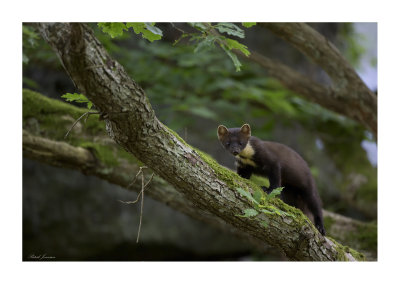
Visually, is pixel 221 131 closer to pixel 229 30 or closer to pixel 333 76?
pixel 229 30

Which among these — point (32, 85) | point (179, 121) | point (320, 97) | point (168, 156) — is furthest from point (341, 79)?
point (32, 85)

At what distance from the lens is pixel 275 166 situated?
3783 millimetres

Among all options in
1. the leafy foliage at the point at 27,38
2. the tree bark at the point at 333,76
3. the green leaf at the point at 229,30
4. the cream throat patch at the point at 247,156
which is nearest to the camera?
the green leaf at the point at 229,30

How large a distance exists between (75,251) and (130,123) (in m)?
5.51

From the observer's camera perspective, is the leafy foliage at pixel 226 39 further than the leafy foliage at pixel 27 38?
No

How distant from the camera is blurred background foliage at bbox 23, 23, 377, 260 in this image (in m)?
5.73

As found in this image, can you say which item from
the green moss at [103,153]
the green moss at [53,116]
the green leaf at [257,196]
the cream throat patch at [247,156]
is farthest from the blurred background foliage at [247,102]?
the green leaf at [257,196]

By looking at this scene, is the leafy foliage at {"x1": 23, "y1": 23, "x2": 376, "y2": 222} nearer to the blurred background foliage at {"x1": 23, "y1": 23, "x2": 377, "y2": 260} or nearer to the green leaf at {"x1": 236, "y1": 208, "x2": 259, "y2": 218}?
the blurred background foliage at {"x1": 23, "y1": 23, "x2": 377, "y2": 260}

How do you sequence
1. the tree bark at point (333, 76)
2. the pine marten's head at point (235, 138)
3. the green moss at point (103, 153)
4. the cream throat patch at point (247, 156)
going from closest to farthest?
the pine marten's head at point (235, 138) → the cream throat patch at point (247, 156) → the green moss at point (103, 153) → the tree bark at point (333, 76)

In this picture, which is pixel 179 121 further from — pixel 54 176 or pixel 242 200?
pixel 54 176

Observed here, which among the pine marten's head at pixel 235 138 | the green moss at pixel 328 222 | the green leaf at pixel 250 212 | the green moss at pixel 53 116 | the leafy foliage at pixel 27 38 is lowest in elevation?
the green moss at pixel 328 222

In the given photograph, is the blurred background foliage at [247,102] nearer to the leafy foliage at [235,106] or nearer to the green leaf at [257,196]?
the leafy foliage at [235,106]

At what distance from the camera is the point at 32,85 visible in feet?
18.4

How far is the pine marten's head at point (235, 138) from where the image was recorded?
3.69 m
